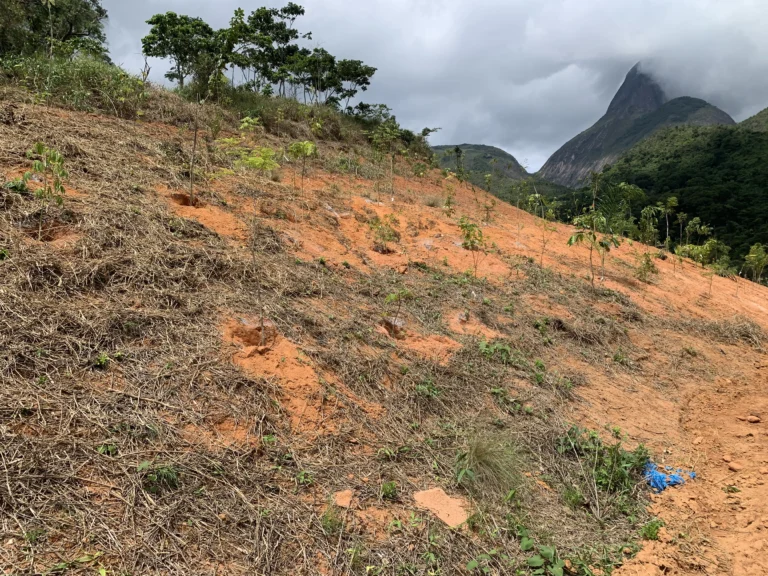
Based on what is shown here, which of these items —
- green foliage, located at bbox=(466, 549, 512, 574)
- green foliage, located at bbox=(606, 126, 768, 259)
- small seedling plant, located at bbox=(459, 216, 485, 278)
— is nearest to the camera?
green foliage, located at bbox=(466, 549, 512, 574)

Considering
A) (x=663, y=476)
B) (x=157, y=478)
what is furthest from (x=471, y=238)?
(x=157, y=478)

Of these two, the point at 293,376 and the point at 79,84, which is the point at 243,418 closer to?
the point at 293,376

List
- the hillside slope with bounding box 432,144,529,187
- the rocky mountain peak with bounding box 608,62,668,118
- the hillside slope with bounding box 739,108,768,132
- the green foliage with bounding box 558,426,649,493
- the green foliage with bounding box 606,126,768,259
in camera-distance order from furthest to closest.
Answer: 1. the rocky mountain peak with bounding box 608,62,668,118
2. the hillside slope with bounding box 739,108,768,132
3. the green foliage with bounding box 606,126,768,259
4. the hillside slope with bounding box 432,144,529,187
5. the green foliage with bounding box 558,426,649,493

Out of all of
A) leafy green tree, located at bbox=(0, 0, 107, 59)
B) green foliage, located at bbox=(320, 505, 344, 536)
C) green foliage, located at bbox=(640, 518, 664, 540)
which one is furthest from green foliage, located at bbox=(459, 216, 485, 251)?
leafy green tree, located at bbox=(0, 0, 107, 59)

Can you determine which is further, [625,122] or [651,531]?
[625,122]

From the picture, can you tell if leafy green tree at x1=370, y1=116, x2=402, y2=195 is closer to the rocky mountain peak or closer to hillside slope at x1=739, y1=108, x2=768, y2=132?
hillside slope at x1=739, y1=108, x2=768, y2=132

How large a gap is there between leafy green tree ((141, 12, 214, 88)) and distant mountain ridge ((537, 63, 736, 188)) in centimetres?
7126

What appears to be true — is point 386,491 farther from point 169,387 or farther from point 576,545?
point 169,387

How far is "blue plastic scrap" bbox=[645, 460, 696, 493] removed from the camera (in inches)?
121

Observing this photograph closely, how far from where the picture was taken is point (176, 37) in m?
15.3

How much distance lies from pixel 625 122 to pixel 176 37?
99.7 meters

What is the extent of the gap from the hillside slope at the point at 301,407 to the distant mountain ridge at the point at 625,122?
258 feet

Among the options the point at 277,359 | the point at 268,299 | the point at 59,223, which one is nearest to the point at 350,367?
the point at 277,359

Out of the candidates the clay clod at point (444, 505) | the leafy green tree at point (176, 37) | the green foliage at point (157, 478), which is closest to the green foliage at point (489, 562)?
the clay clod at point (444, 505)
